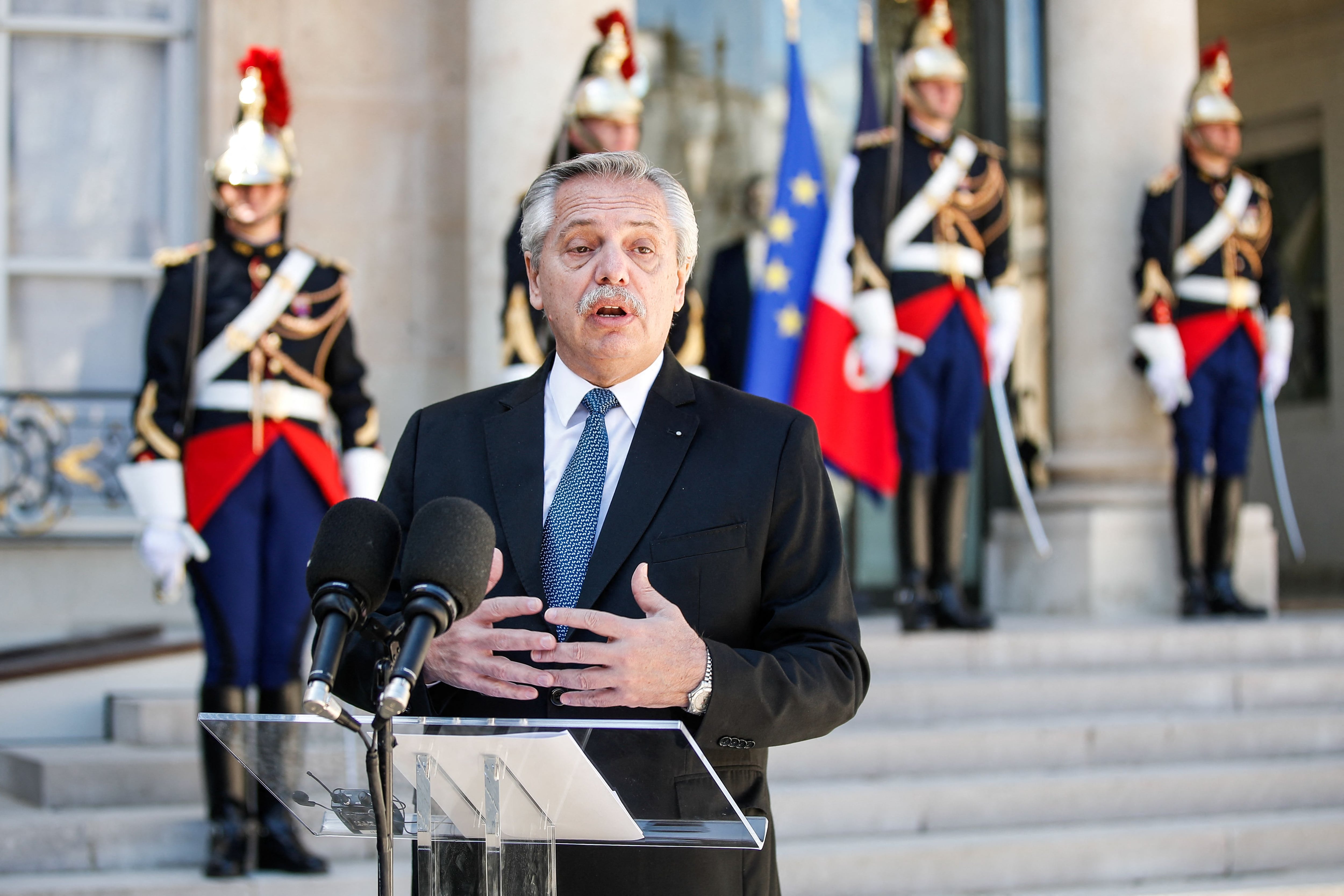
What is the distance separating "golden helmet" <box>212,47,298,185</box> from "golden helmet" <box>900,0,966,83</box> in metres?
2.84

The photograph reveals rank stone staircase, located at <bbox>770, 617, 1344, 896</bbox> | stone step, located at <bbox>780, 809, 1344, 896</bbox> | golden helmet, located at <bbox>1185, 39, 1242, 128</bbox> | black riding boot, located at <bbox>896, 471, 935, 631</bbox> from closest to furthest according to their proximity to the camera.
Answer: stone step, located at <bbox>780, 809, 1344, 896</bbox>, stone staircase, located at <bbox>770, 617, 1344, 896</bbox>, black riding boot, located at <bbox>896, 471, 935, 631</bbox>, golden helmet, located at <bbox>1185, 39, 1242, 128</bbox>

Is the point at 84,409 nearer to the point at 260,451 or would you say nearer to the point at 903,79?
the point at 260,451

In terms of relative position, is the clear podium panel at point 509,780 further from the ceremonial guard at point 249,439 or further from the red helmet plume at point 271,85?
the red helmet plume at point 271,85

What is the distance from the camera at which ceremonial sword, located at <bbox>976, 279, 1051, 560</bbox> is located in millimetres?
7000

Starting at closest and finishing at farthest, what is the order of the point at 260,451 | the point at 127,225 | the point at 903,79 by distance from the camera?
the point at 260,451 → the point at 903,79 → the point at 127,225

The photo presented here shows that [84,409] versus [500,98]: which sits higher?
[500,98]

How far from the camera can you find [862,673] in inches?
84.7

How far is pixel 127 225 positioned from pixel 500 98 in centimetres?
220

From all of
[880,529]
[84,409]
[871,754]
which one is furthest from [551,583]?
[880,529]

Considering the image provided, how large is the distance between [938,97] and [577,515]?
4.88 meters

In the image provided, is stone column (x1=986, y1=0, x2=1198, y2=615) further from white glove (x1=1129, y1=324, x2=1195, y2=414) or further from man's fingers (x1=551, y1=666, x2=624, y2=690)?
man's fingers (x1=551, y1=666, x2=624, y2=690)

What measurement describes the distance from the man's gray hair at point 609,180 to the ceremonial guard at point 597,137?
2976 millimetres

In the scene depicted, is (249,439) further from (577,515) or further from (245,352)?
(577,515)

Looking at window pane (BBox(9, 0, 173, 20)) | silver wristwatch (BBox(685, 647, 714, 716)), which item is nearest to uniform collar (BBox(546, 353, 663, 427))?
silver wristwatch (BBox(685, 647, 714, 716))
